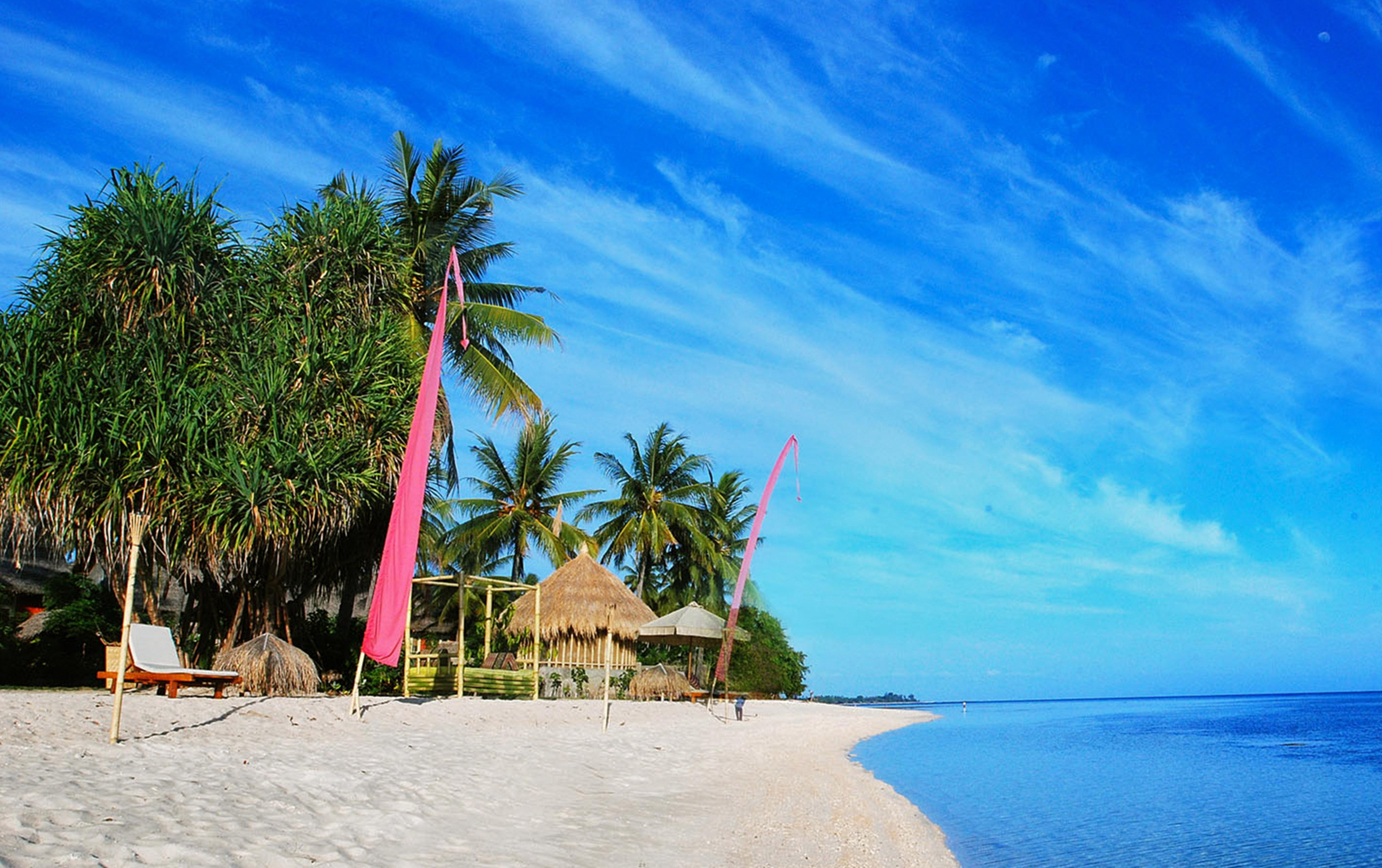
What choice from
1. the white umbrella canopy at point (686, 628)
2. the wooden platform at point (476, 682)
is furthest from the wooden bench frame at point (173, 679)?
the white umbrella canopy at point (686, 628)

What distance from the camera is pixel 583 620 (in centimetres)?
2283

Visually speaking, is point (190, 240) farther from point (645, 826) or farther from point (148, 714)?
point (645, 826)

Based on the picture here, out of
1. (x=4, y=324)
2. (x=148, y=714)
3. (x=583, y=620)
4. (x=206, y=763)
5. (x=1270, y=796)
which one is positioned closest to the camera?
(x=206, y=763)

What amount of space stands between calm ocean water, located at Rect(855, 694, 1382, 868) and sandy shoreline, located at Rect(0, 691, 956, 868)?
4.42 feet

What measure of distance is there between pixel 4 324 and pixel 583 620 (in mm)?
13127

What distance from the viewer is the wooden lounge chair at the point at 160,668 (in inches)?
428

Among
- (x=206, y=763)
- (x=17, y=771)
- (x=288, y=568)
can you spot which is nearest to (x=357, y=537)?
(x=288, y=568)

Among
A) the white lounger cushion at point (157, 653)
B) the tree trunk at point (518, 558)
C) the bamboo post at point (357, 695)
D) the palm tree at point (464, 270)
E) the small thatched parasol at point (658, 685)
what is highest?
the palm tree at point (464, 270)

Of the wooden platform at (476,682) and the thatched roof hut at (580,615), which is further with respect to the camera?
the thatched roof hut at (580,615)

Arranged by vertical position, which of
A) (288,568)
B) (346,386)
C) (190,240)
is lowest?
(288,568)

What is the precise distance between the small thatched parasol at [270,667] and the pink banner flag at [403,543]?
3143mm

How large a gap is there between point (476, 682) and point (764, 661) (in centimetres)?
2211

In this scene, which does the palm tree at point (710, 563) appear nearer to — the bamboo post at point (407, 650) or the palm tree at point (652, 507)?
the palm tree at point (652, 507)

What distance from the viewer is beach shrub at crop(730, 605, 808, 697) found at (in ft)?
118
